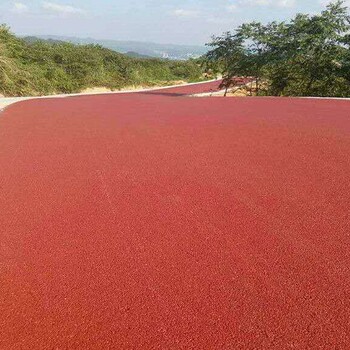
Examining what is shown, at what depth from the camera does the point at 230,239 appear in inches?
167

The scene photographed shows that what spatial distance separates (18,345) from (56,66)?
96.1ft

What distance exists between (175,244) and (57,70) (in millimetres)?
26650

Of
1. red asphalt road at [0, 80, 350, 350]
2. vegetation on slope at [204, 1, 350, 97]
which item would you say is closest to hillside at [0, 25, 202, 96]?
vegetation on slope at [204, 1, 350, 97]

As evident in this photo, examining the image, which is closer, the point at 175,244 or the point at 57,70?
the point at 175,244

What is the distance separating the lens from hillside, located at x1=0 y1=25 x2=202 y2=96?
74.0 ft

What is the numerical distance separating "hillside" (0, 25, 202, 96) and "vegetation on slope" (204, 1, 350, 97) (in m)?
11.6

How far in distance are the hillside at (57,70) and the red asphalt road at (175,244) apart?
1605 cm

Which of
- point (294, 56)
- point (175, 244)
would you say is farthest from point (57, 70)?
point (175, 244)

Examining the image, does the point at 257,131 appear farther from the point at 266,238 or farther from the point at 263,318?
the point at 263,318

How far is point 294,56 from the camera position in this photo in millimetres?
19453

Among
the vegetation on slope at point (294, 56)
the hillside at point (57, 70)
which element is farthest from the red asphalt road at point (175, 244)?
the hillside at point (57, 70)

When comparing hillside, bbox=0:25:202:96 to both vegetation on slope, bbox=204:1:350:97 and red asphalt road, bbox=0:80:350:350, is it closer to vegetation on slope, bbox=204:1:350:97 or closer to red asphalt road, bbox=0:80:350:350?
vegetation on slope, bbox=204:1:350:97

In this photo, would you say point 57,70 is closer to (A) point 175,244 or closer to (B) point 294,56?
(B) point 294,56

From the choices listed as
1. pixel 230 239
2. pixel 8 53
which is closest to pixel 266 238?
pixel 230 239
